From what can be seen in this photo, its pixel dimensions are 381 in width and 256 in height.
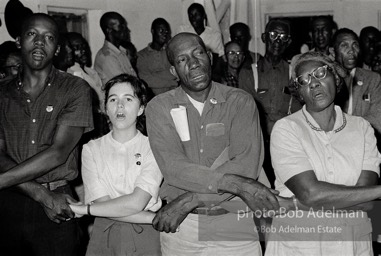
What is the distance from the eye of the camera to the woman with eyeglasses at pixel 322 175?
2918 millimetres

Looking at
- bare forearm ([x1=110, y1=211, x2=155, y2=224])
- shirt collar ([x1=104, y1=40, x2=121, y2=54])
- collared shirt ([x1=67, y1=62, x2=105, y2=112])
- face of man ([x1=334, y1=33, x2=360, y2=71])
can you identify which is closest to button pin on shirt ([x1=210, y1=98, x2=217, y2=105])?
bare forearm ([x1=110, y1=211, x2=155, y2=224])

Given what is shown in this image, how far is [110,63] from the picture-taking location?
681 centimetres

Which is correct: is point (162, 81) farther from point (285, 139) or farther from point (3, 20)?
point (285, 139)

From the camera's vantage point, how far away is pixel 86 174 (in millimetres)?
3408

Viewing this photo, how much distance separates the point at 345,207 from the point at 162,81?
516 cm

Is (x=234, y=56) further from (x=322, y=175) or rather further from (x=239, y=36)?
(x=322, y=175)

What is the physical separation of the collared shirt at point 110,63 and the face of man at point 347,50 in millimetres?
2734

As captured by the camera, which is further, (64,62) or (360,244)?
(64,62)

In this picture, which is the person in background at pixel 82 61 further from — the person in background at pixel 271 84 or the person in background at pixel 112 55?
the person in background at pixel 271 84

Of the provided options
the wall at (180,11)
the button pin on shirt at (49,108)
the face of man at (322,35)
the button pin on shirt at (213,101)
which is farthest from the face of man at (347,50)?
the wall at (180,11)

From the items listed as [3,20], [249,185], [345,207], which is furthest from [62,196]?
[3,20]

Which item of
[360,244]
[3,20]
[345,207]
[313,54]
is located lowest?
[360,244]

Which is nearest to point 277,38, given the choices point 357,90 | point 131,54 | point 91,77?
point 357,90

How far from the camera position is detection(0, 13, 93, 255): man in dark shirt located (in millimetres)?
3443
